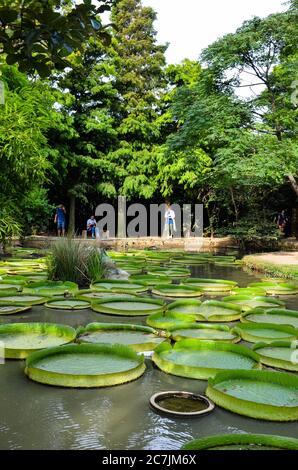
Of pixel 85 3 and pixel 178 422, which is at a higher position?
pixel 85 3

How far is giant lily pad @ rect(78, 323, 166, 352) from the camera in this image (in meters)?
3.95

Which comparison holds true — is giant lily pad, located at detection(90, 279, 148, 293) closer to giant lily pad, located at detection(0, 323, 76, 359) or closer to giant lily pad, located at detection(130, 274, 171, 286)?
giant lily pad, located at detection(130, 274, 171, 286)

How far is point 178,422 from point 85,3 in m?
2.22

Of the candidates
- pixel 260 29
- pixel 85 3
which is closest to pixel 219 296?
pixel 85 3

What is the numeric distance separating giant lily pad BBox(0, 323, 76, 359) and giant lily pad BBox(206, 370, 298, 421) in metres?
1.54

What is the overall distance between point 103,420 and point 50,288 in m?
3.79

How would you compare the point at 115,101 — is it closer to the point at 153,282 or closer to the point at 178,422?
Result: the point at 153,282

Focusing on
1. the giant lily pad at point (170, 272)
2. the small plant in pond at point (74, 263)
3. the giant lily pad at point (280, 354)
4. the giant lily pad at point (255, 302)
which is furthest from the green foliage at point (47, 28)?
the giant lily pad at point (170, 272)

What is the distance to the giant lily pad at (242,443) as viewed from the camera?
221cm

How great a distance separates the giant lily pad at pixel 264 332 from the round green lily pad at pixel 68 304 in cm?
199

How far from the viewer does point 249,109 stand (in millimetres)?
12258

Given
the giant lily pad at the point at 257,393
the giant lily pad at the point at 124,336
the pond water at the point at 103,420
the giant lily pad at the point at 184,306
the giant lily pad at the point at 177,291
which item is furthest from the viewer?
the giant lily pad at the point at 177,291

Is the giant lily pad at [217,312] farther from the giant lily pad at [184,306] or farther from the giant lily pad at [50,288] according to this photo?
the giant lily pad at [50,288]

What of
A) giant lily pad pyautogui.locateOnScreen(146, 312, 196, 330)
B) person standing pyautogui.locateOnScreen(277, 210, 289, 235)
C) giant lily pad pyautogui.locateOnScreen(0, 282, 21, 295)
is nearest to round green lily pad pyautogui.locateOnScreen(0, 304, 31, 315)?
giant lily pad pyautogui.locateOnScreen(0, 282, 21, 295)
